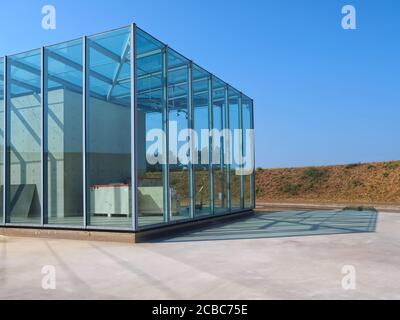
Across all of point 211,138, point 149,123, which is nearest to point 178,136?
point 149,123

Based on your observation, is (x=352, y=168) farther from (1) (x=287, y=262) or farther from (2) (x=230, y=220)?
(1) (x=287, y=262)

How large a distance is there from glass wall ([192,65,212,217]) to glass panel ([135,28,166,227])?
1.68m

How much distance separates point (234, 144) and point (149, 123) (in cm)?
465

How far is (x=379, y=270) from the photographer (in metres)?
5.80

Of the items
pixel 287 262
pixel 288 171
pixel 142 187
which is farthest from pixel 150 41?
pixel 288 171

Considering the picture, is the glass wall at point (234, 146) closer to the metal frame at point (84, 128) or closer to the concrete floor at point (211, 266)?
the concrete floor at point (211, 266)

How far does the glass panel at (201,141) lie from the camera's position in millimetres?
11703

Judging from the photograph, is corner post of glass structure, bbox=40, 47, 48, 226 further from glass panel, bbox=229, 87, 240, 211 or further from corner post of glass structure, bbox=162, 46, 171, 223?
glass panel, bbox=229, 87, 240, 211

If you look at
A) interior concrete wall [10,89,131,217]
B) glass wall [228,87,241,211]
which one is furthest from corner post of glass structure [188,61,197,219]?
glass wall [228,87,241,211]

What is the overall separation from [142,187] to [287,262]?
4.26 m

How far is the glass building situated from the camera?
931cm

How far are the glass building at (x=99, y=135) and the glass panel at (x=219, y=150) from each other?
106cm

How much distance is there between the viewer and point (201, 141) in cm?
1203

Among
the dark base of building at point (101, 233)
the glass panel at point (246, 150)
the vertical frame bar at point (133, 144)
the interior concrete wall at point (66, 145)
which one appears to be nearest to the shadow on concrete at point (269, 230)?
the dark base of building at point (101, 233)
